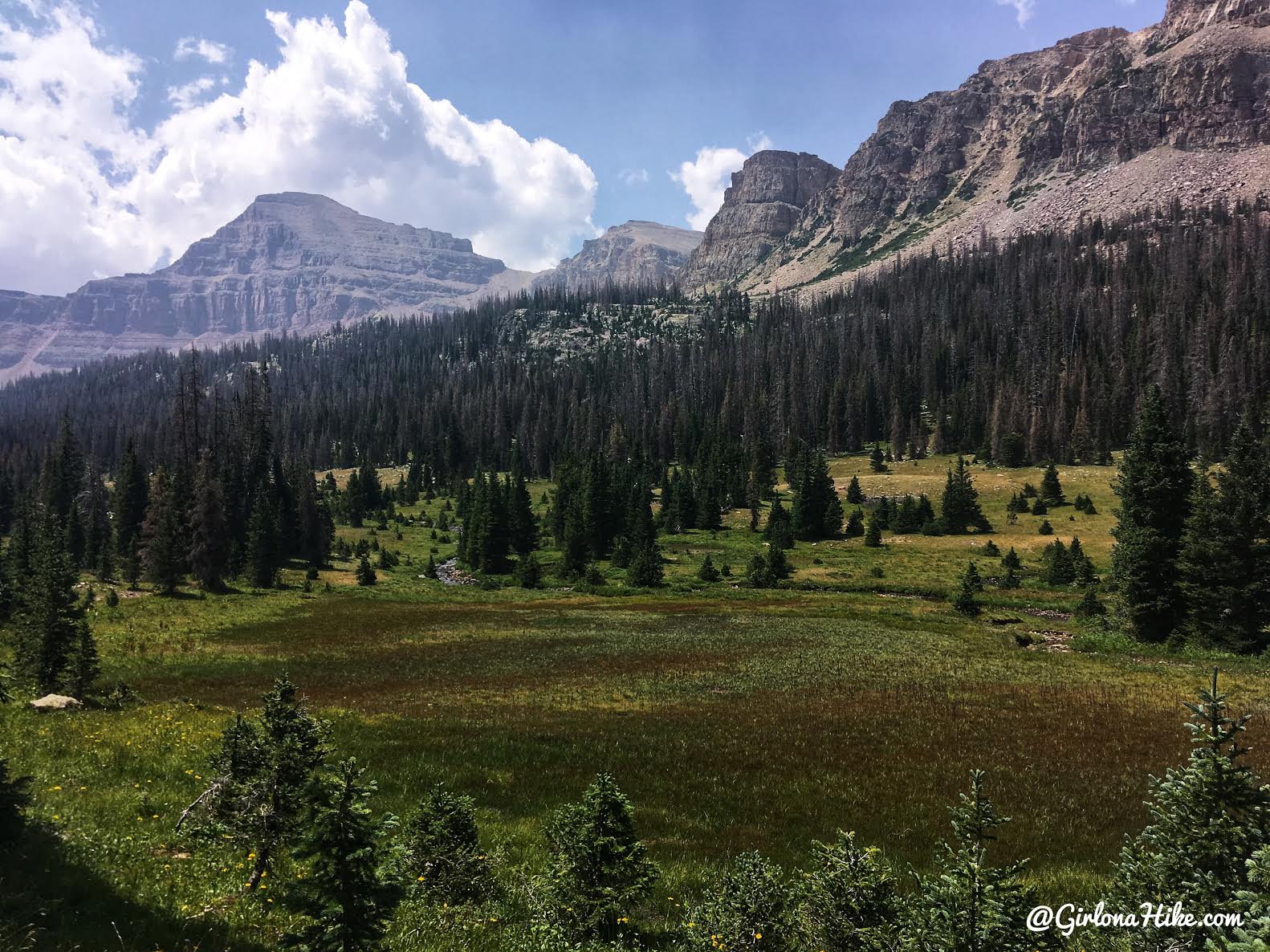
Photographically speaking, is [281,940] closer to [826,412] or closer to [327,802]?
[327,802]

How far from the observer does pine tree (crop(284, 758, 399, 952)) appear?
5637 mm

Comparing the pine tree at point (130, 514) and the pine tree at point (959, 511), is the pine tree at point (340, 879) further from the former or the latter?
the pine tree at point (959, 511)

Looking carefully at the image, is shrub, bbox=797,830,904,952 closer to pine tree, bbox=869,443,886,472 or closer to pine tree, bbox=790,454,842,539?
pine tree, bbox=790,454,842,539

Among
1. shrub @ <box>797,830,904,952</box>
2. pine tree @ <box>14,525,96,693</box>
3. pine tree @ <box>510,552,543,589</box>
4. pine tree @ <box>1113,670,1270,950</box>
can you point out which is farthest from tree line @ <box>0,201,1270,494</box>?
pine tree @ <box>1113,670,1270,950</box>

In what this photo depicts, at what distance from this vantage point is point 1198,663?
3222 cm

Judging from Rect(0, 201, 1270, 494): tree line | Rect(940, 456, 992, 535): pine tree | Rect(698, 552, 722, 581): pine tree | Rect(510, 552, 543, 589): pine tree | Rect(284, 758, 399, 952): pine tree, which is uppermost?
A: Rect(0, 201, 1270, 494): tree line

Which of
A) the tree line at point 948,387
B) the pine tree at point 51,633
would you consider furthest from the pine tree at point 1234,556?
the tree line at point 948,387

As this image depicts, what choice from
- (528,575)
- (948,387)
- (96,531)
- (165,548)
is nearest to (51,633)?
(165,548)

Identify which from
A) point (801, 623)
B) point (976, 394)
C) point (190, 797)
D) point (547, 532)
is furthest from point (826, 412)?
point (190, 797)

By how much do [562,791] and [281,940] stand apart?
9.78 meters

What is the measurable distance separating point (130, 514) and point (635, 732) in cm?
Result: 8020

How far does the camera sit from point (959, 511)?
78812 millimetres

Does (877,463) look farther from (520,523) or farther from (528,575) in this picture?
(528,575)

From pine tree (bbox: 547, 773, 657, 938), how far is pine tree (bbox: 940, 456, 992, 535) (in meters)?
79.8
